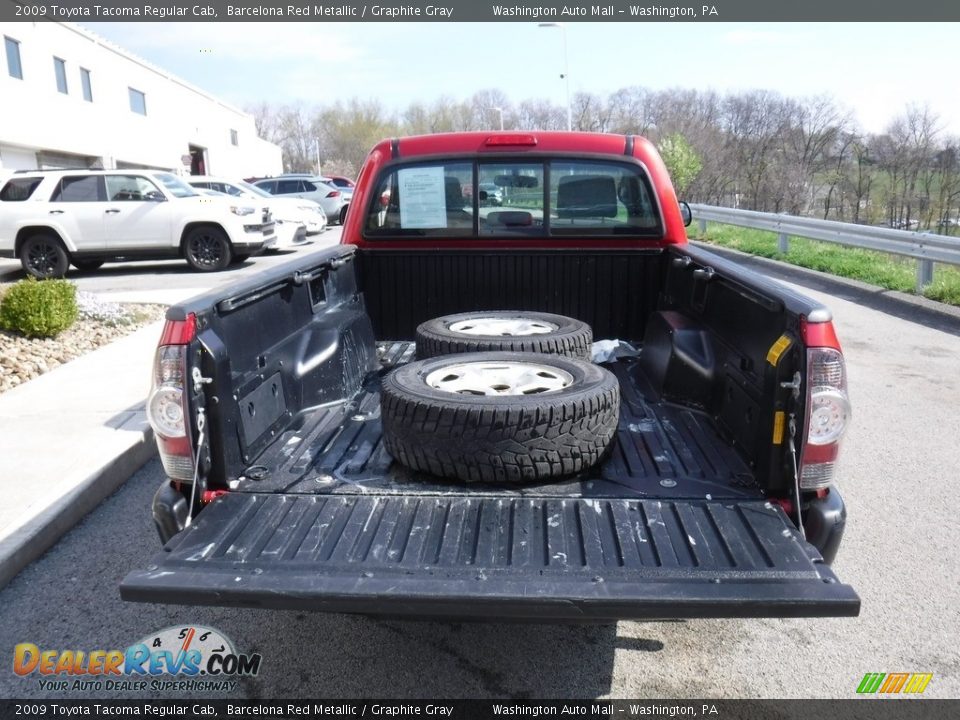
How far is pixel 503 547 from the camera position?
222cm

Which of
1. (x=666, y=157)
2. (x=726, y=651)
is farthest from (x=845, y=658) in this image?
(x=666, y=157)

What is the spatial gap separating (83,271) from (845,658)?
16.4 meters

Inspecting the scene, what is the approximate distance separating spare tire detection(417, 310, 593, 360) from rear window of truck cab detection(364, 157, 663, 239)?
70 centimetres

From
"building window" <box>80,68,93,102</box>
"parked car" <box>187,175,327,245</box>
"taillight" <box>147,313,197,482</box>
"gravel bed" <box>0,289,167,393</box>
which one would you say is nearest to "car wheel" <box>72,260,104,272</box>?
"parked car" <box>187,175,327,245</box>

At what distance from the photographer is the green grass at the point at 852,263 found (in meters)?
10.3

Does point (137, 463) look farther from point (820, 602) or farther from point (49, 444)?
point (820, 602)

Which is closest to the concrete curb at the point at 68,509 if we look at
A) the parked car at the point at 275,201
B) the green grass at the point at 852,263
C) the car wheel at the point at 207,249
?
the green grass at the point at 852,263

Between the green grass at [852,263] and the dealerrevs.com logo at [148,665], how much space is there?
394 inches

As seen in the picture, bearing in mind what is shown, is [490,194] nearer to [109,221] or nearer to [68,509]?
[68,509]

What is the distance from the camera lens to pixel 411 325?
4684 mm

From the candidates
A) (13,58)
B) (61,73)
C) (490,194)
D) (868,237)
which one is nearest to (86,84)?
(61,73)

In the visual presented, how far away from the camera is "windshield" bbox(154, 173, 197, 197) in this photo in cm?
1478

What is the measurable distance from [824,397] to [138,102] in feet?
150

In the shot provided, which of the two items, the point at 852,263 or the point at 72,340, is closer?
the point at 72,340
